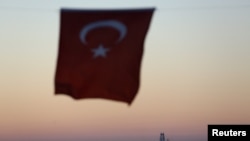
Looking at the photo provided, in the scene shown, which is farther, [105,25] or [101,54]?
[105,25]

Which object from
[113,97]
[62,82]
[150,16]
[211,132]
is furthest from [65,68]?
[211,132]

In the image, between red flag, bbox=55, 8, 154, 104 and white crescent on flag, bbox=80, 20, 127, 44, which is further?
white crescent on flag, bbox=80, 20, 127, 44

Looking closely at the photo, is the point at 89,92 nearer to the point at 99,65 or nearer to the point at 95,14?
the point at 99,65

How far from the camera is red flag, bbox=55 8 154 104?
14.7 meters

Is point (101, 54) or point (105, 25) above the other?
point (105, 25)

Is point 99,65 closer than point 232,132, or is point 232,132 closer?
point 99,65

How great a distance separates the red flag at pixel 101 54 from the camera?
578 inches

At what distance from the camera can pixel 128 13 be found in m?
14.8

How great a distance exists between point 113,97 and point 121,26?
1.90 meters

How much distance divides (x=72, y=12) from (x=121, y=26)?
4.46 ft

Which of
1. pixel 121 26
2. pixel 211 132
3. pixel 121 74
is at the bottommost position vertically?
pixel 211 132

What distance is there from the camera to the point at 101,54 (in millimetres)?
14758

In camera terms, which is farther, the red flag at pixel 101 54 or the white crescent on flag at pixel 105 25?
the white crescent on flag at pixel 105 25

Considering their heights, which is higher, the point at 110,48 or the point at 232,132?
the point at 110,48
